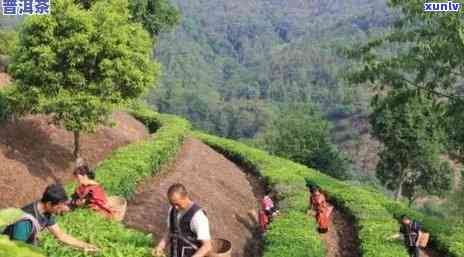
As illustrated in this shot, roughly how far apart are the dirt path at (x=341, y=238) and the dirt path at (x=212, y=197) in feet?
8.45

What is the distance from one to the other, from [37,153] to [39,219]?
16.8m

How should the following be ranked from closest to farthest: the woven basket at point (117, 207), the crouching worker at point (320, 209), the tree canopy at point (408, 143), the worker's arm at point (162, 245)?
the worker's arm at point (162, 245), the woven basket at point (117, 207), the crouching worker at point (320, 209), the tree canopy at point (408, 143)

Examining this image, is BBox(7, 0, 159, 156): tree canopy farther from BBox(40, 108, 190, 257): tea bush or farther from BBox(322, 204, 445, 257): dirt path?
BBox(322, 204, 445, 257): dirt path

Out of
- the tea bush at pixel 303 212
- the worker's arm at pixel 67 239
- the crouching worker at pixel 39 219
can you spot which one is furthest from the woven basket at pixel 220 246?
the tea bush at pixel 303 212

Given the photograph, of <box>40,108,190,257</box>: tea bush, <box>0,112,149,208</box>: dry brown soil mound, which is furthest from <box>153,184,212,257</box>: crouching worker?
<box>0,112,149,208</box>: dry brown soil mound

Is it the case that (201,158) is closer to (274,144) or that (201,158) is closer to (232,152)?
(232,152)

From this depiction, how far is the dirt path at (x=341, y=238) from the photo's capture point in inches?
900

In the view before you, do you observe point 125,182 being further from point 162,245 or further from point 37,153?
point 162,245

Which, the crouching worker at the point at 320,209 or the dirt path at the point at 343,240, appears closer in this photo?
the dirt path at the point at 343,240

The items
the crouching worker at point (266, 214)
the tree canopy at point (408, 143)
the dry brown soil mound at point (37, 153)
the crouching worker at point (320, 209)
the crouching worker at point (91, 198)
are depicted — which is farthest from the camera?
the tree canopy at point (408, 143)

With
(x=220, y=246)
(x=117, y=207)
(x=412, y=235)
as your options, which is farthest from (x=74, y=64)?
(x=220, y=246)

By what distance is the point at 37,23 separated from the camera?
72.5 ft

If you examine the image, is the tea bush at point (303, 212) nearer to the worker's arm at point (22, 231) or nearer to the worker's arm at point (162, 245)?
the worker's arm at point (162, 245)

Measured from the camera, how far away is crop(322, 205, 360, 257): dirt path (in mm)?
22853
